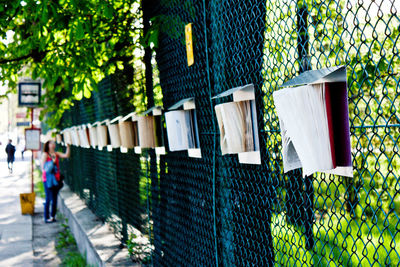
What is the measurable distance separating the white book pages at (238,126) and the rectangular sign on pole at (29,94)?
9.87 metres

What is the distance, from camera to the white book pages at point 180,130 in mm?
3646

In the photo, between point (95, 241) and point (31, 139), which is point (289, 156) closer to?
point (95, 241)

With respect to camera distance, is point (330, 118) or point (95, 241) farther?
point (95, 241)

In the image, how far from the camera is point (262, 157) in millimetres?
2738

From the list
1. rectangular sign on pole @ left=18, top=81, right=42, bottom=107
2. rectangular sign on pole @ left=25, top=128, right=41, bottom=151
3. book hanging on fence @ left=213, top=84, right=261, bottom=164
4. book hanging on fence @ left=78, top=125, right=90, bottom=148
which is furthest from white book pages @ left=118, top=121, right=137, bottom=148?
rectangular sign on pole @ left=25, top=128, right=41, bottom=151

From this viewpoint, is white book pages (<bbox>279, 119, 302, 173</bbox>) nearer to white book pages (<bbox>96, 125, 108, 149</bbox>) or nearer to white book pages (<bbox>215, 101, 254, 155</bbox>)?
white book pages (<bbox>215, 101, 254, 155</bbox>)

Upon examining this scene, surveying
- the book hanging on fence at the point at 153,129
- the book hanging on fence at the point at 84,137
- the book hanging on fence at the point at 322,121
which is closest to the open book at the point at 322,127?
the book hanging on fence at the point at 322,121

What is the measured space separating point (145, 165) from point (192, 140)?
1.93 m

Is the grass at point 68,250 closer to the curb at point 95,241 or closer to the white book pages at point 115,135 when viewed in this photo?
the curb at point 95,241

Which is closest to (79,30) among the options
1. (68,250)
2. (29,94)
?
(68,250)

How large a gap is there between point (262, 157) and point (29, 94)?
34.4 feet

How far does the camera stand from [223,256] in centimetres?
332

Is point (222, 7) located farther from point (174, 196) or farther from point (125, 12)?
point (125, 12)

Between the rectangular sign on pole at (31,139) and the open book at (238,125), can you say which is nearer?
the open book at (238,125)
